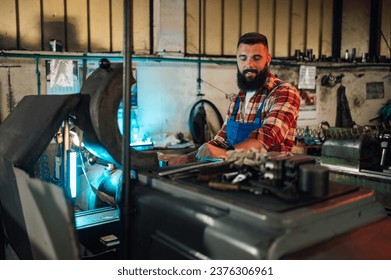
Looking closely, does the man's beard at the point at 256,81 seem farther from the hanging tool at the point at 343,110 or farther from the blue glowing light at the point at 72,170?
the hanging tool at the point at 343,110

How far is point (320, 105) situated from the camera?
697 centimetres

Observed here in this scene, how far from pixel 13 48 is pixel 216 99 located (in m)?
2.79

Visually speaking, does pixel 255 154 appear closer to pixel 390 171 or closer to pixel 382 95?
pixel 390 171

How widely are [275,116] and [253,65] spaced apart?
0.41 metres

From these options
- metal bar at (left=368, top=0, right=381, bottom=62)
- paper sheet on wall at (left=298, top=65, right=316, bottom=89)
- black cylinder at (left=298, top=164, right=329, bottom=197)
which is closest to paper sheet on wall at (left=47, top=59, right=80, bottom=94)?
paper sheet on wall at (left=298, top=65, right=316, bottom=89)

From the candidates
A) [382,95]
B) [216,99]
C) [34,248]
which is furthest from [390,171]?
[382,95]

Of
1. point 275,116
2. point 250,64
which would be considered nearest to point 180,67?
point 250,64

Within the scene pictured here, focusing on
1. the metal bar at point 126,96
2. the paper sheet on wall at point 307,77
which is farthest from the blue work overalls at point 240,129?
the paper sheet on wall at point 307,77

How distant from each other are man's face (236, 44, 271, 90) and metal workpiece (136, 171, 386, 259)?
1.21 m

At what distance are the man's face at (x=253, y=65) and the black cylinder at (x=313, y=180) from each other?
132 centimetres

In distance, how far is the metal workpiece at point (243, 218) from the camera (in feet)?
3.38

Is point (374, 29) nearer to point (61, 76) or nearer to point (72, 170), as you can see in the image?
point (61, 76)

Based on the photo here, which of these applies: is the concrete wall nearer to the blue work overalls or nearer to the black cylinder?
the blue work overalls

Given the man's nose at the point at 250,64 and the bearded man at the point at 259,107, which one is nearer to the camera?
the bearded man at the point at 259,107
